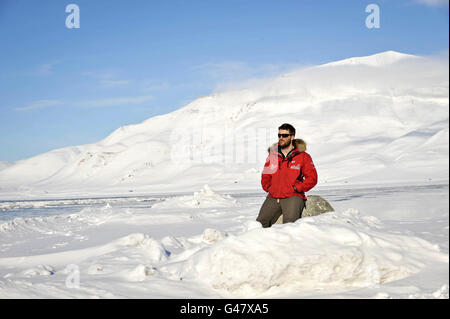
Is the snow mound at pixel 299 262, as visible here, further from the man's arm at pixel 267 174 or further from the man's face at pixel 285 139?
the man's face at pixel 285 139

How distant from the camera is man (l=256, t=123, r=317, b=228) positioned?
220 inches

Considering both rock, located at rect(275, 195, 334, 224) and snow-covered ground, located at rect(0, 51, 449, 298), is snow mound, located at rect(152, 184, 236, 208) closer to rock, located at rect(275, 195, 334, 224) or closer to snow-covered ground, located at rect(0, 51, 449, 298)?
snow-covered ground, located at rect(0, 51, 449, 298)

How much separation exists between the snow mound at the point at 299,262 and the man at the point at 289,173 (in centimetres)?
58

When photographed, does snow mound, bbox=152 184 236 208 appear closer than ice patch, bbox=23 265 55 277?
No

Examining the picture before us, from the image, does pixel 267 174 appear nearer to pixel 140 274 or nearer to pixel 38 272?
pixel 140 274

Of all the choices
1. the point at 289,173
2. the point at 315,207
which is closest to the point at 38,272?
the point at 289,173

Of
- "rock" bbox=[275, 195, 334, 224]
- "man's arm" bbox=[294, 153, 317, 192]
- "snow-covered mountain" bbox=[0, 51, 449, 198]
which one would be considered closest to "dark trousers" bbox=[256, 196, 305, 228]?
"man's arm" bbox=[294, 153, 317, 192]

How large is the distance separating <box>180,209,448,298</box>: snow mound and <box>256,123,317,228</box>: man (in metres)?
0.58

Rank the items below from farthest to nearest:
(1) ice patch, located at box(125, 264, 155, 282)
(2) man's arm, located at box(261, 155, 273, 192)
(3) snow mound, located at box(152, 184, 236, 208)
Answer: (3) snow mound, located at box(152, 184, 236, 208) < (2) man's arm, located at box(261, 155, 273, 192) < (1) ice patch, located at box(125, 264, 155, 282)

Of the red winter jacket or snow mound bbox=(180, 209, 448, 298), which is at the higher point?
the red winter jacket

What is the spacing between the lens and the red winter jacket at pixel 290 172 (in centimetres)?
558

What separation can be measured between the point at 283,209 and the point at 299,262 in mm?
1079

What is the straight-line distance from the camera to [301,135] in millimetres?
71562

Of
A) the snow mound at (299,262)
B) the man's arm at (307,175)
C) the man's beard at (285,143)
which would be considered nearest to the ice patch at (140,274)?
the snow mound at (299,262)
